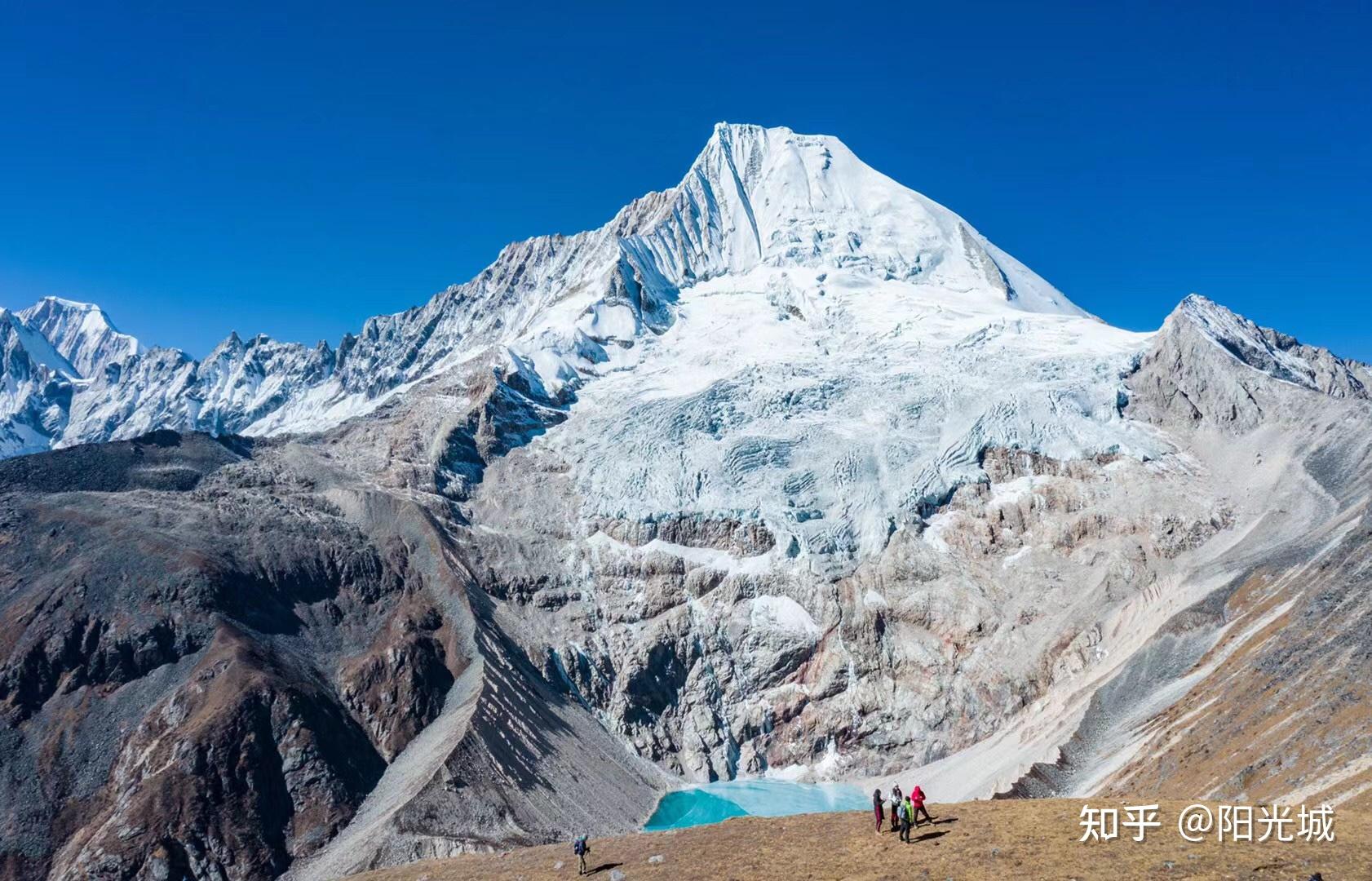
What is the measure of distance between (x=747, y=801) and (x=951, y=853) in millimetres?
71807

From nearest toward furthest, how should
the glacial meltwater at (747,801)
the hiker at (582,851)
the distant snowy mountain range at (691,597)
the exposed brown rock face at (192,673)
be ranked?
the hiker at (582,851)
the exposed brown rock face at (192,673)
the distant snowy mountain range at (691,597)
the glacial meltwater at (747,801)

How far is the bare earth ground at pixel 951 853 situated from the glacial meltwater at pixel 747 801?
51.3m

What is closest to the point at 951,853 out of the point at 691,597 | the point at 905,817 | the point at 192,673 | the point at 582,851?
the point at 905,817

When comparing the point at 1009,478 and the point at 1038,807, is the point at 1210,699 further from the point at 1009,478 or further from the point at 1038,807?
the point at 1009,478

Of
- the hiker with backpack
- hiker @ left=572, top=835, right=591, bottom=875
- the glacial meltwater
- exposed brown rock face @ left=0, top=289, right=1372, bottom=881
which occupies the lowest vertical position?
hiker @ left=572, top=835, right=591, bottom=875

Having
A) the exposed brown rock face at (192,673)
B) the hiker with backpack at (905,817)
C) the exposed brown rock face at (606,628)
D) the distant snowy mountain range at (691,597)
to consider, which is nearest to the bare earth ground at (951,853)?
the hiker with backpack at (905,817)

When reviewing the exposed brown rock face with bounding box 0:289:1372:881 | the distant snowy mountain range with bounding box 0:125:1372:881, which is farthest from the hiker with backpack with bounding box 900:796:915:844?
the exposed brown rock face with bounding box 0:289:1372:881

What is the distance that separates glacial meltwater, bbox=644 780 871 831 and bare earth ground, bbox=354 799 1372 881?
51.3m

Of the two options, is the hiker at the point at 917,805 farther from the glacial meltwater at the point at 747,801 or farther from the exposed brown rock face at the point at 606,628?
the glacial meltwater at the point at 747,801

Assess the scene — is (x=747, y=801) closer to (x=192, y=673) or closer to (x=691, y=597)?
(x=691, y=597)

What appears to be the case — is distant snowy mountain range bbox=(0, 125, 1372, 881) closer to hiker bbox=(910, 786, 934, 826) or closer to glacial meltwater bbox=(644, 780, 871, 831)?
glacial meltwater bbox=(644, 780, 871, 831)

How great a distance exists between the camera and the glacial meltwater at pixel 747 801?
306ft

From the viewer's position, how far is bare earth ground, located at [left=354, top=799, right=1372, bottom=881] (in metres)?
28.3

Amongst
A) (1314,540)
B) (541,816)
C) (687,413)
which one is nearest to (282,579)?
(541,816)
